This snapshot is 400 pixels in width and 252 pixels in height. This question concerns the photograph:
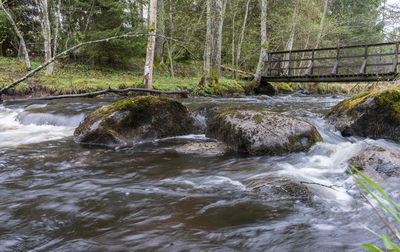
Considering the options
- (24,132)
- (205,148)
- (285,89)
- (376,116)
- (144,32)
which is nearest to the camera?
(205,148)

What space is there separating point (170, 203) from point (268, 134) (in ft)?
8.56

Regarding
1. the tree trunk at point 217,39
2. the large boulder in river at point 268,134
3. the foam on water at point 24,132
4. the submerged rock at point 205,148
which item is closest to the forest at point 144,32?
the tree trunk at point 217,39

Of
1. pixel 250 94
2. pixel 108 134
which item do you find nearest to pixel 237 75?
pixel 250 94

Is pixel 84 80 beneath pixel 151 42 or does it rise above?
beneath

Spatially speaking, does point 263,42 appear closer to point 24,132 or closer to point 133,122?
point 133,122

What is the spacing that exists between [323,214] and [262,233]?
31.0 inches

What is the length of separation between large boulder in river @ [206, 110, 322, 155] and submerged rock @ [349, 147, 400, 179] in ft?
3.66

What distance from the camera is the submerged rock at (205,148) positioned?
5.00m

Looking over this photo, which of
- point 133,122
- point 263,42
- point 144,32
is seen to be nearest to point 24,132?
point 133,122

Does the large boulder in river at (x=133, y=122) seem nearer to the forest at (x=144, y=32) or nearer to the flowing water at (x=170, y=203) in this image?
the flowing water at (x=170, y=203)

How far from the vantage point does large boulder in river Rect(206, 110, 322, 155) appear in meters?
4.85

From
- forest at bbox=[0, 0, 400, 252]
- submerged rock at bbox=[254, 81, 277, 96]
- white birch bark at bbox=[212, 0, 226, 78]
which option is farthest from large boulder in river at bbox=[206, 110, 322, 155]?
submerged rock at bbox=[254, 81, 277, 96]

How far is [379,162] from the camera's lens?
3707 mm

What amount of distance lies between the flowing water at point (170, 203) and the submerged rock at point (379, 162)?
22cm
